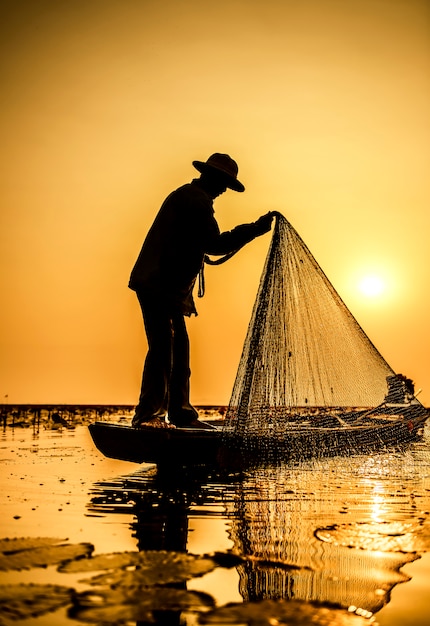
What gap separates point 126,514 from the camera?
450 cm

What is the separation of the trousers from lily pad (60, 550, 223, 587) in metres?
3.61

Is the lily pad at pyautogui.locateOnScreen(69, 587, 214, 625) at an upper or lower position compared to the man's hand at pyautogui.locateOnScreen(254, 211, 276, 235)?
lower

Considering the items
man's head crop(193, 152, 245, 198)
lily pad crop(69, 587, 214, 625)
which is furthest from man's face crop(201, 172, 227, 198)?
lily pad crop(69, 587, 214, 625)

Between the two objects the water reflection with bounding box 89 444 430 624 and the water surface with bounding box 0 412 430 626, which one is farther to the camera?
the water reflection with bounding box 89 444 430 624

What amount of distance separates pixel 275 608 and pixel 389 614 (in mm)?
417

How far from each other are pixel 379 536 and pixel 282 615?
5.40 ft

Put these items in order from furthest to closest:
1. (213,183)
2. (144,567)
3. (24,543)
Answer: (213,183), (24,543), (144,567)

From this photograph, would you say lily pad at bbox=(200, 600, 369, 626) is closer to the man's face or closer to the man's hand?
the man's hand

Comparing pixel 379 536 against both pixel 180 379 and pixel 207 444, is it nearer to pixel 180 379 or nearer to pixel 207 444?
pixel 207 444

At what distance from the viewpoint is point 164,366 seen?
6891 mm

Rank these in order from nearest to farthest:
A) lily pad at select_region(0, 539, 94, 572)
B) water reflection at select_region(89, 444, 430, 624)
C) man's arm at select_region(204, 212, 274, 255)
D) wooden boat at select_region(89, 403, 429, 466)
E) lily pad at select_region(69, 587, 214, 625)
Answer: lily pad at select_region(69, 587, 214, 625)
water reflection at select_region(89, 444, 430, 624)
lily pad at select_region(0, 539, 94, 572)
wooden boat at select_region(89, 403, 429, 466)
man's arm at select_region(204, 212, 274, 255)

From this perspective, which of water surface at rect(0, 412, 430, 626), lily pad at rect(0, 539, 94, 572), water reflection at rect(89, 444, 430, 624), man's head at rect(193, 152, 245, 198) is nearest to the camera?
water surface at rect(0, 412, 430, 626)

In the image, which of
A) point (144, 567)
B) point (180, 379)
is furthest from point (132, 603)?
point (180, 379)

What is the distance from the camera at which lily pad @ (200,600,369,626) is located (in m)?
2.28
